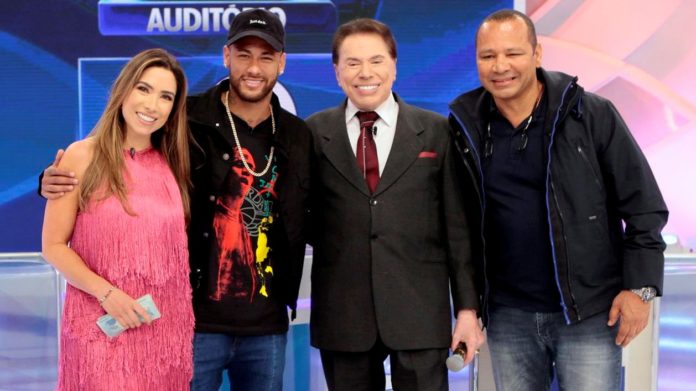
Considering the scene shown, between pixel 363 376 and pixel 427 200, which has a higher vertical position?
pixel 427 200

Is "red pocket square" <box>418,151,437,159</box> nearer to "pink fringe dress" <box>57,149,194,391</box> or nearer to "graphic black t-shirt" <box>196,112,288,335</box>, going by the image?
"graphic black t-shirt" <box>196,112,288,335</box>

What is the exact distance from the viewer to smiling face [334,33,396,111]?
104 inches

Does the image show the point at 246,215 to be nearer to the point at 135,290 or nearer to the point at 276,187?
the point at 276,187

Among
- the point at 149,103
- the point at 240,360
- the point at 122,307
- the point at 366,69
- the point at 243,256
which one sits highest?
the point at 366,69

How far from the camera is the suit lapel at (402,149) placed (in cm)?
259

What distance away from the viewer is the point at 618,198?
2600 millimetres

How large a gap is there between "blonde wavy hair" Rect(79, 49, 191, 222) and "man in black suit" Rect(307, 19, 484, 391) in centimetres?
43

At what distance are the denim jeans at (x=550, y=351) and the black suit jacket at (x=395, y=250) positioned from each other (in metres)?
0.16

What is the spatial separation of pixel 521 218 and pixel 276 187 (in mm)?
753

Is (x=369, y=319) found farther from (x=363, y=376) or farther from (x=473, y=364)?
(x=473, y=364)

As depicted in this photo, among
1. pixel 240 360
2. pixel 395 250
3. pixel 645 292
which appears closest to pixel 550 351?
pixel 645 292

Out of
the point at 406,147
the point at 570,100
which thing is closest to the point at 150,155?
the point at 406,147

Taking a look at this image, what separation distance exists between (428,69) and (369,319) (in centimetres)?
282

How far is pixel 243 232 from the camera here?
2.64 meters
